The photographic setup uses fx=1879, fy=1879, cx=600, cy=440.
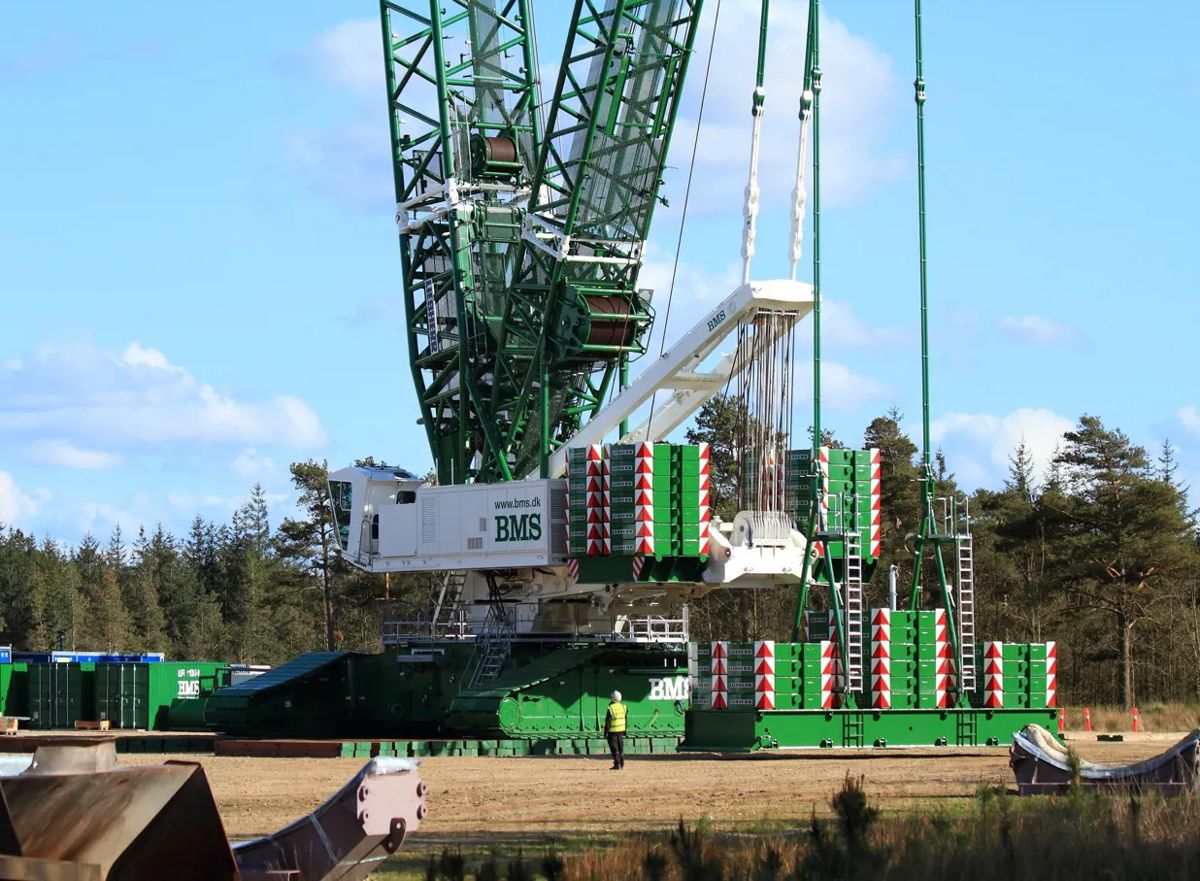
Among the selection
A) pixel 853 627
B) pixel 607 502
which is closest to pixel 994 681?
pixel 853 627

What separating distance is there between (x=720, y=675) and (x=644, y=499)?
4.75 metres

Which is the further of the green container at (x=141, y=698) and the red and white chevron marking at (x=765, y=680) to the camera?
the green container at (x=141, y=698)

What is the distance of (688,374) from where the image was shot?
3447 cm

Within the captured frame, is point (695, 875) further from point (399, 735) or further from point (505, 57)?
point (505, 57)

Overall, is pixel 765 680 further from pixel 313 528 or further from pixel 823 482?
pixel 313 528

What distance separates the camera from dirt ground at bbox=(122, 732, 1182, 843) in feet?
57.3

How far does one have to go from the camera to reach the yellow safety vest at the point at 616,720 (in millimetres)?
26625

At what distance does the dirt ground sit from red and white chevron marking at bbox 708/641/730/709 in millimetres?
880

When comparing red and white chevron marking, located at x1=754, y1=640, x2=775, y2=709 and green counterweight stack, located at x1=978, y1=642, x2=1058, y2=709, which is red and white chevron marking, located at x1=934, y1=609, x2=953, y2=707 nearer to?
green counterweight stack, located at x1=978, y1=642, x2=1058, y2=709

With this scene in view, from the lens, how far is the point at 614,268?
35.7m

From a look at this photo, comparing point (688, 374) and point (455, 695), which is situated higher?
point (688, 374)

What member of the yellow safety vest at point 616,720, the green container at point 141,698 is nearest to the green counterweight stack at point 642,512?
the yellow safety vest at point 616,720

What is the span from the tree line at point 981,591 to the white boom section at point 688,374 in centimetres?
118

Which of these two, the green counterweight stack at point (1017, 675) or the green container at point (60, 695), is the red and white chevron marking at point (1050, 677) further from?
the green container at point (60, 695)
